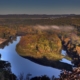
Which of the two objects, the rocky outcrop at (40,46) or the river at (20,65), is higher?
the rocky outcrop at (40,46)

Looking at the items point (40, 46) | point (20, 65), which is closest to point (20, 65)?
point (20, 65)

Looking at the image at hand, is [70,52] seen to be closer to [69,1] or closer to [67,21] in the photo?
[67,21]

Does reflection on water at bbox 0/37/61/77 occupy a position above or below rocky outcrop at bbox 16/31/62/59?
below

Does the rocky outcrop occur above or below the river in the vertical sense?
above

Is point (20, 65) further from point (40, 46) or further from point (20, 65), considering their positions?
point (40, 46)

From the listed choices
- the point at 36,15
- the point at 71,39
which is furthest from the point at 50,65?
the point at 36,15

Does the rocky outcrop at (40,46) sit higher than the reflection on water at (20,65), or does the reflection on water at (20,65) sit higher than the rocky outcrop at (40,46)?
the rocky outcrop at (40,46)

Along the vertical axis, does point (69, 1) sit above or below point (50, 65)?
above

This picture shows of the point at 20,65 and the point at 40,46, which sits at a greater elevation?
the point at 40,46
